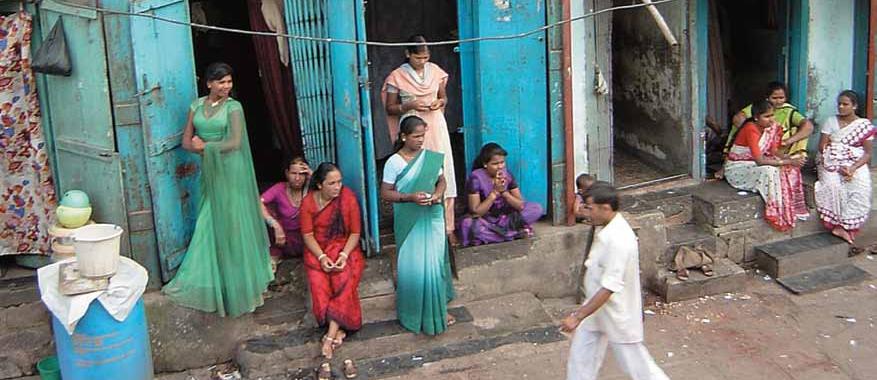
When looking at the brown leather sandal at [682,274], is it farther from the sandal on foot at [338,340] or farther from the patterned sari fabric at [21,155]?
the patterned sari fabric at [21,155]

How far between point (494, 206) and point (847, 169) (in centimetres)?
302

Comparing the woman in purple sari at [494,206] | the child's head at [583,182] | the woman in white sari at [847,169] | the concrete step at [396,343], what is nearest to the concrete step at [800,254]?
the woman in white sari at [847,169]

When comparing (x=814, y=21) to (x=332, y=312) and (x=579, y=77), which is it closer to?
(x=579, y=77)

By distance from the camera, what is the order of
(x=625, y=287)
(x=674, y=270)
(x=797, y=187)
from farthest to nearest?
(x=797, y=187)
(x=674, y=270)
(x=625, y=287)

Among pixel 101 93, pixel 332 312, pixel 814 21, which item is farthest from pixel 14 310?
pixel 814 21

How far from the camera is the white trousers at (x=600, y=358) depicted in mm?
5270

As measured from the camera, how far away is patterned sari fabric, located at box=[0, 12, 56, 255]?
651 cm

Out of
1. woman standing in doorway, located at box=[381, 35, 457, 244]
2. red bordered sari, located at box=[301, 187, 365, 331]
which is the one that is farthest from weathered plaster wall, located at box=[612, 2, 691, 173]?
red bordered sari, located at box=[301, 187, 365, 331]

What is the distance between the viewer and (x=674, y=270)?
764 centimetres

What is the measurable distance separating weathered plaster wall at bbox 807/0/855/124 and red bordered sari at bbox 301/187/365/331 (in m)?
4.52

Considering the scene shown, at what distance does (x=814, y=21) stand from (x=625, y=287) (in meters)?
4.54

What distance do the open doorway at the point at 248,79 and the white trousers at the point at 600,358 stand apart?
3.27 meters

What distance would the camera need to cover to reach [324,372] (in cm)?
615

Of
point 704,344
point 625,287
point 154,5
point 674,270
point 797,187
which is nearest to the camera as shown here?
point 625,287
